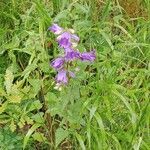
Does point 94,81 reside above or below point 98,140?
above

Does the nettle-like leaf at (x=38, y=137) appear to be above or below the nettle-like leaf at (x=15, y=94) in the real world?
below

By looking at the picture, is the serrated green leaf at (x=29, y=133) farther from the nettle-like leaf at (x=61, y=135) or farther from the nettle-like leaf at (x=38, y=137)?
the nettle-like leaf at (x=61, y=135)

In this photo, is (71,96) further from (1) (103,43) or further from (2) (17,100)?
(1) (103,43)

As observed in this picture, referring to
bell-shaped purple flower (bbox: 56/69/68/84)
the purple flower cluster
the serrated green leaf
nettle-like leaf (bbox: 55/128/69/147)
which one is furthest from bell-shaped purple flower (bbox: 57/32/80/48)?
the serrated green leaf

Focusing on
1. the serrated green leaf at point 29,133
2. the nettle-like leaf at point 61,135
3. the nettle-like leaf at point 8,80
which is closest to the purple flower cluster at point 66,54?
the nettle-like leaf at point 61,135

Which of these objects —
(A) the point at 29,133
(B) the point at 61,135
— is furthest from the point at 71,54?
(A) the point at 29,133

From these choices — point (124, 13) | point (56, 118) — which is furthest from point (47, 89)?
point (124, 13)
